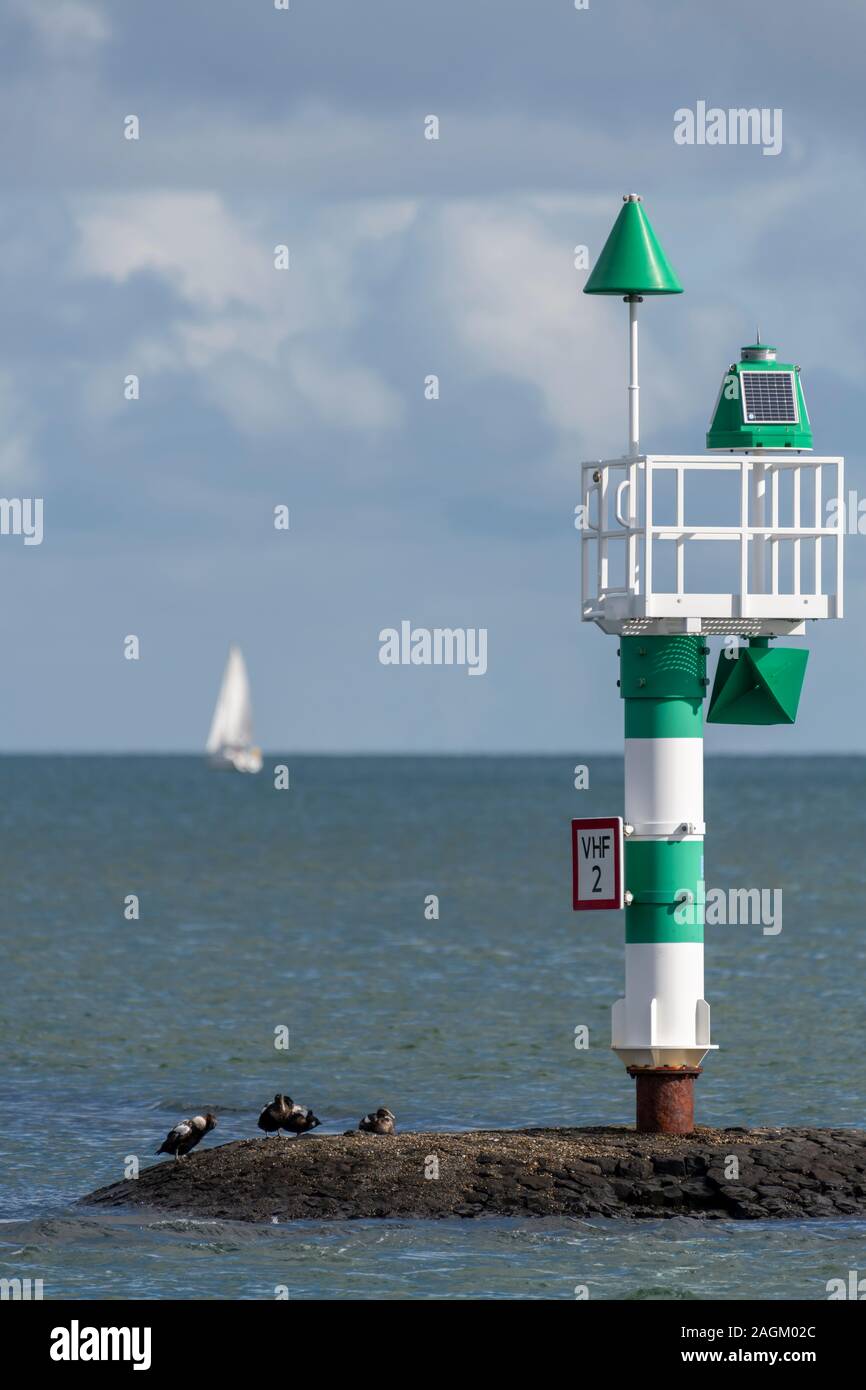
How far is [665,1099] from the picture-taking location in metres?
27.6

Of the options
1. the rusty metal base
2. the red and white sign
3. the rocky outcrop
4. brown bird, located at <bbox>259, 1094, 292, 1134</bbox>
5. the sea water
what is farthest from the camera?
brown bird, located at <bbox>259, 1094, 292, 1134</bbox>

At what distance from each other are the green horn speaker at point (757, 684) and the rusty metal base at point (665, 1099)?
3.78m

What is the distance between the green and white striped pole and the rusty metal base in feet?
0.21

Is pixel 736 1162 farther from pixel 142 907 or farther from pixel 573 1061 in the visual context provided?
pixel 142 907

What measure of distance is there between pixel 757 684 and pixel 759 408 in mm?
2921

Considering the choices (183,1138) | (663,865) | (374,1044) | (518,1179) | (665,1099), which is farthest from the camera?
(374,1044)

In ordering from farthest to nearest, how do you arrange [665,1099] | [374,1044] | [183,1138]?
1. [374,1044]
2. [183,1138]
3. [665,1099]

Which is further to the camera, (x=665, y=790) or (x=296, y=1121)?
(x=296, y=1121)

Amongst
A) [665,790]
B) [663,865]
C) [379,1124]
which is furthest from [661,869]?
[379,1124]

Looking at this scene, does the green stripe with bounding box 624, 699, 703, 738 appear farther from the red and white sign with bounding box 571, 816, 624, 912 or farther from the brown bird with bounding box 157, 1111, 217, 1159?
the brown bird with bounding box 157, 1111, 217, 1159

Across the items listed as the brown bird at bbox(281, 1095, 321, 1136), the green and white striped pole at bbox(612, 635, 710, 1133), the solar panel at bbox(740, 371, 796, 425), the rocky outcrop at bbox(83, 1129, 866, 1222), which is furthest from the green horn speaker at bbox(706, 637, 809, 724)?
the brown bird at bbox(281, 1095, 321, 1136)

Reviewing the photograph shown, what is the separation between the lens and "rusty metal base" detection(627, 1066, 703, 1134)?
27453 mm

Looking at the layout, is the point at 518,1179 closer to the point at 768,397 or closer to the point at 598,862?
the point at 598,862
